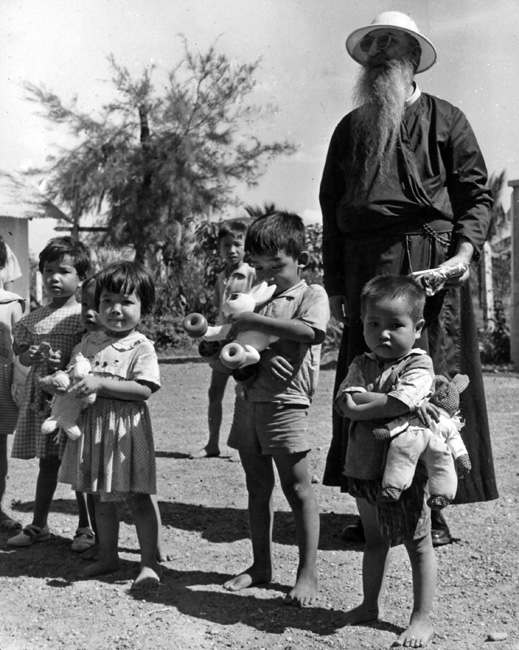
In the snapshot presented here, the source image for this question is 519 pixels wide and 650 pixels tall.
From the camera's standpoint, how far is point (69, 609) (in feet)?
10.9

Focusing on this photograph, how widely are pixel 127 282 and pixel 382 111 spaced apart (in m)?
1.43

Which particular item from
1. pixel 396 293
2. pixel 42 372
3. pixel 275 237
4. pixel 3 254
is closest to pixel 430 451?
pixel 396 293

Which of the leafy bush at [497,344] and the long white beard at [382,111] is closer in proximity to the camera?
the long white beard at [382,111]

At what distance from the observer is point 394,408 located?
112 inches

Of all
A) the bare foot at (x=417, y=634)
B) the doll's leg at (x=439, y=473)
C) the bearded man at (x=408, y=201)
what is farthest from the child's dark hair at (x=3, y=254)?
the bare foot at (x=417, y=634)

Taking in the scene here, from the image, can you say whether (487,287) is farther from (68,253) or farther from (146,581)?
(146,581)

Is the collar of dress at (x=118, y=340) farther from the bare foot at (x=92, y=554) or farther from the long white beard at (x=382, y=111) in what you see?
the long white beard at (x=382, y=111)

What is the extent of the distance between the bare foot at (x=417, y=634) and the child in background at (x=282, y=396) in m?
0.49

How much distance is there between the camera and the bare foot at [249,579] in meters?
3.49

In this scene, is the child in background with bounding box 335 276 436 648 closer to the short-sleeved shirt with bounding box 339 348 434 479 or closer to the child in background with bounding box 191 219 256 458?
the short-sleeved shirt with bounding box 339 348 434 479

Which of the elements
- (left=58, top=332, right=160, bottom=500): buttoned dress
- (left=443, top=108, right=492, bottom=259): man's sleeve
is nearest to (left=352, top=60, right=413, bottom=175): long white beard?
(left=443, top=108, right=492, bottom=259): man's sleeve

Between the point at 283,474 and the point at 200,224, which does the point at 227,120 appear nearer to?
the point at 200,224

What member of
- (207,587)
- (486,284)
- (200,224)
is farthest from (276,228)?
(200,224)

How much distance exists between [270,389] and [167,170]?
557 inches
